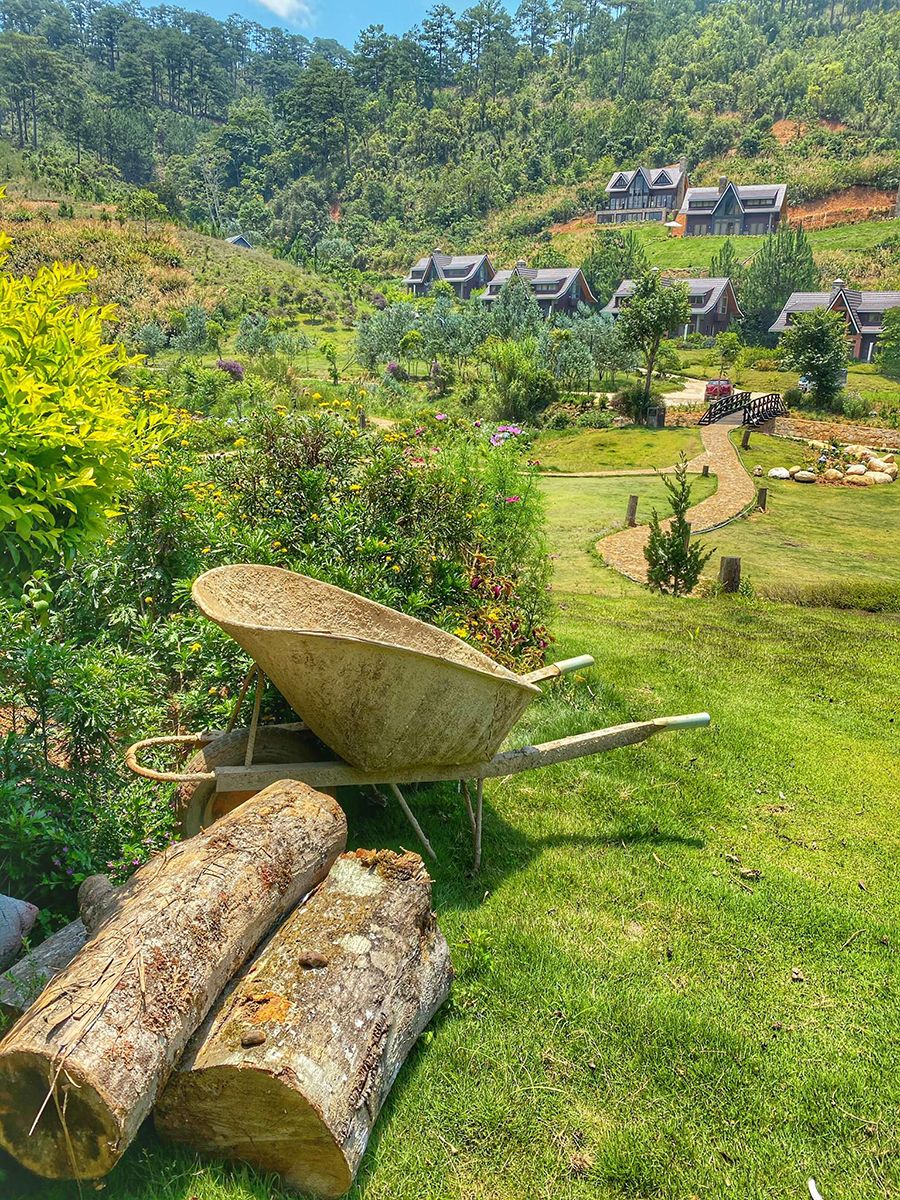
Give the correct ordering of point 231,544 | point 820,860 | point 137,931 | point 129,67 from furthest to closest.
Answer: point 129,67 → point 231,544 → point 820,860 → point 137,931

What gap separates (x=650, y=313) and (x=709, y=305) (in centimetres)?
2612

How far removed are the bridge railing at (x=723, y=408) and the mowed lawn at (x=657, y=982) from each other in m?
28.4

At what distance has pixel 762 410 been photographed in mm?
31500

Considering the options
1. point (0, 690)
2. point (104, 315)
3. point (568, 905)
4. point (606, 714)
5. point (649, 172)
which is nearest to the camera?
point (104, 315)

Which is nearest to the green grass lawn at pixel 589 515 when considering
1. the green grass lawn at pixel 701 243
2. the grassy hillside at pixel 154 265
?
the grassy hillside at pixel 154 265

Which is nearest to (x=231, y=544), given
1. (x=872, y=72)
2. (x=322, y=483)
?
(x=322, y=483)

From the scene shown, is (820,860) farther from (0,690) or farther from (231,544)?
(0,690)

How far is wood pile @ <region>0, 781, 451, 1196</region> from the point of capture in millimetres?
1998

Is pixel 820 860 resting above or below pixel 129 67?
below

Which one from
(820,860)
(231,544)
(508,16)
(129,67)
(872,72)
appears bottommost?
(820,860)

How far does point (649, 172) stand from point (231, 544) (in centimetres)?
9422

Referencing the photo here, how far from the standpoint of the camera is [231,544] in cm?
473

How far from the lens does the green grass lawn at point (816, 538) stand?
13.8m

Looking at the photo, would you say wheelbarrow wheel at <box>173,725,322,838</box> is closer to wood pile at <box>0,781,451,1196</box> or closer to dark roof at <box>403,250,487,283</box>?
wood pile at <box>0,781,451,1196</box>
